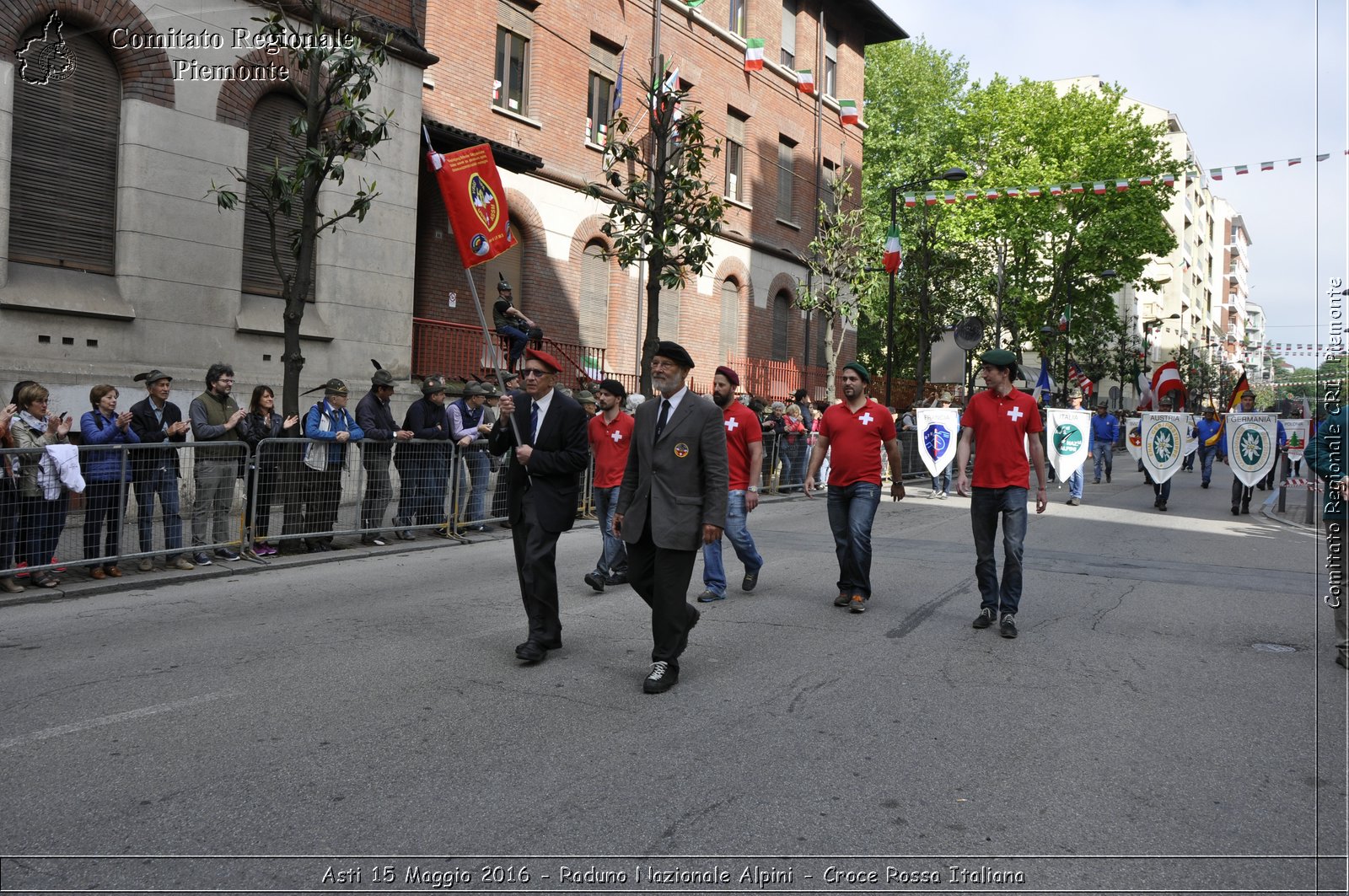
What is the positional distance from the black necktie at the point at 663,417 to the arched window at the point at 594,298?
16.4 m

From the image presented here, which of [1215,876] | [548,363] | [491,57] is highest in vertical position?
[491,57]

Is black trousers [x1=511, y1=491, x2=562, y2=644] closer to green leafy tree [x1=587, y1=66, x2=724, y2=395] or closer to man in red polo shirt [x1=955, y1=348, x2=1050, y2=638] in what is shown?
man in red polo shirt [x1=955, y1=348, x2=1050, y2=638]

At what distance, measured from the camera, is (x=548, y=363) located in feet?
20.7

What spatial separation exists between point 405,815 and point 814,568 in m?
6.97

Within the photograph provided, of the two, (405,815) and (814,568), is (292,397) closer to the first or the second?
(814,568)

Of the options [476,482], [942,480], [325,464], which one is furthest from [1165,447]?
[325,464]

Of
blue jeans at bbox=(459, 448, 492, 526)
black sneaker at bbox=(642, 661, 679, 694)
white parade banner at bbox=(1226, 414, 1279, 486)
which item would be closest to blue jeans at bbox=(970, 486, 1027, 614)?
black sneaker at bbox=(642, 661, 679, 694)

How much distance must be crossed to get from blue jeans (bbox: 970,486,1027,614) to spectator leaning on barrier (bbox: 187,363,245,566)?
6.57 m

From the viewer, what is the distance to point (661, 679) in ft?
18.6

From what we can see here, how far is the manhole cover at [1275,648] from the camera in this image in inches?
282

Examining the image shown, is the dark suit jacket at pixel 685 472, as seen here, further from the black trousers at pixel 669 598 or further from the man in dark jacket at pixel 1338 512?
the man in dark jacket at pixel 1338 512

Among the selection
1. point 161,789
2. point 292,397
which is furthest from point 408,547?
point 161,789

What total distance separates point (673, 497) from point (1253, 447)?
15177 millimetres

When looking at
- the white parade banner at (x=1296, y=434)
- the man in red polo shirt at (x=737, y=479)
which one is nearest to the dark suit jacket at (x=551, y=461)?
the man in red polo shirt at (x=737, y=479)
